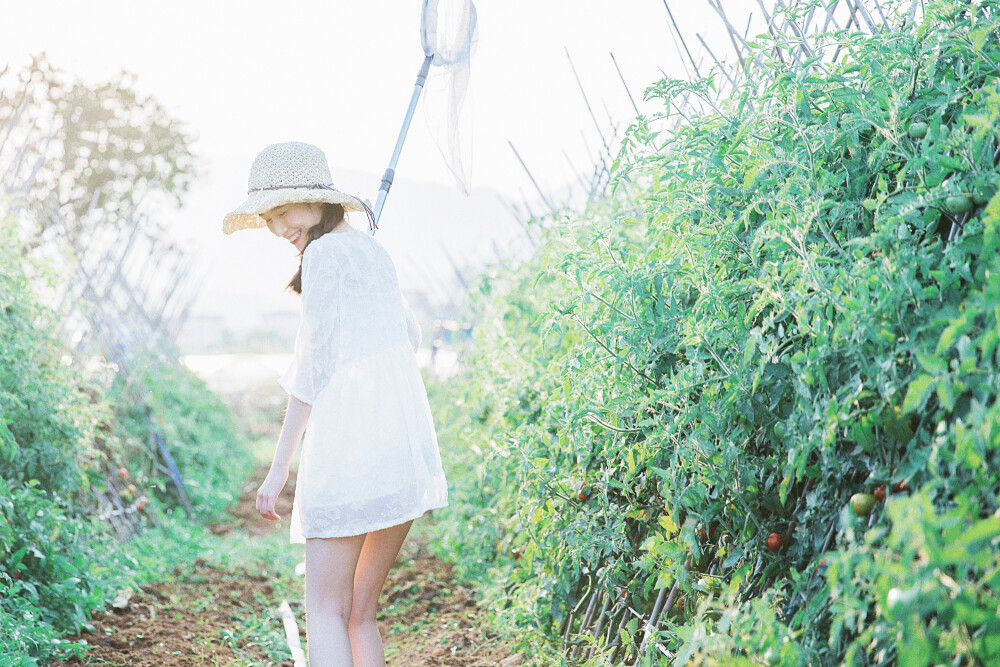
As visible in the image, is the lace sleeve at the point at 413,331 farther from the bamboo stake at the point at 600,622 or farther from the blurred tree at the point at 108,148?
the blurred tree at the point at 108,148

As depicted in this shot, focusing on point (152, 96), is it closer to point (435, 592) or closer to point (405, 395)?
point (435, 592)

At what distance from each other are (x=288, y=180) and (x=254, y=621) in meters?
1.95

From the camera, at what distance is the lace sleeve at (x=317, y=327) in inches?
67.6

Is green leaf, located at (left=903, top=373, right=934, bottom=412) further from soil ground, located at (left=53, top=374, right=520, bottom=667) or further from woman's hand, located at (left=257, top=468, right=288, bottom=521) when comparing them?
soil ground, located at (left=53, top=374, right=520, bottom=667)

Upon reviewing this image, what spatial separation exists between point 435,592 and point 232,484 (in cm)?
308

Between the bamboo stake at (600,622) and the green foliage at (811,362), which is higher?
the green foliage at (811,362)

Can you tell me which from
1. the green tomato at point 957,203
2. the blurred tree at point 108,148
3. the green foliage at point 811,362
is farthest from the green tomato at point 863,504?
the blurred tree at point 108,148

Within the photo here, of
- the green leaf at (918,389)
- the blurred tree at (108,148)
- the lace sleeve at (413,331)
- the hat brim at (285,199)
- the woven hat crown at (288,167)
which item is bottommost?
the green leaf at (918,389)

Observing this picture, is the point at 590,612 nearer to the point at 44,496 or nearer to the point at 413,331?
the point at 413,331

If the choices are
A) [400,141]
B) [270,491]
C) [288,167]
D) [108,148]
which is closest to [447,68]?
[400,141]

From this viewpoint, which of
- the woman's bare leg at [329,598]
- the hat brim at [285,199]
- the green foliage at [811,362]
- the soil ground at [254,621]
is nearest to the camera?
the green foliage at [811,362]

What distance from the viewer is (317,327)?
1729mm

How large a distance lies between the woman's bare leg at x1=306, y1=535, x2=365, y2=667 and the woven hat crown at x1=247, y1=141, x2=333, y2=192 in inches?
32.3

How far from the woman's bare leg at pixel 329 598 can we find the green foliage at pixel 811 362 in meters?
0.56
